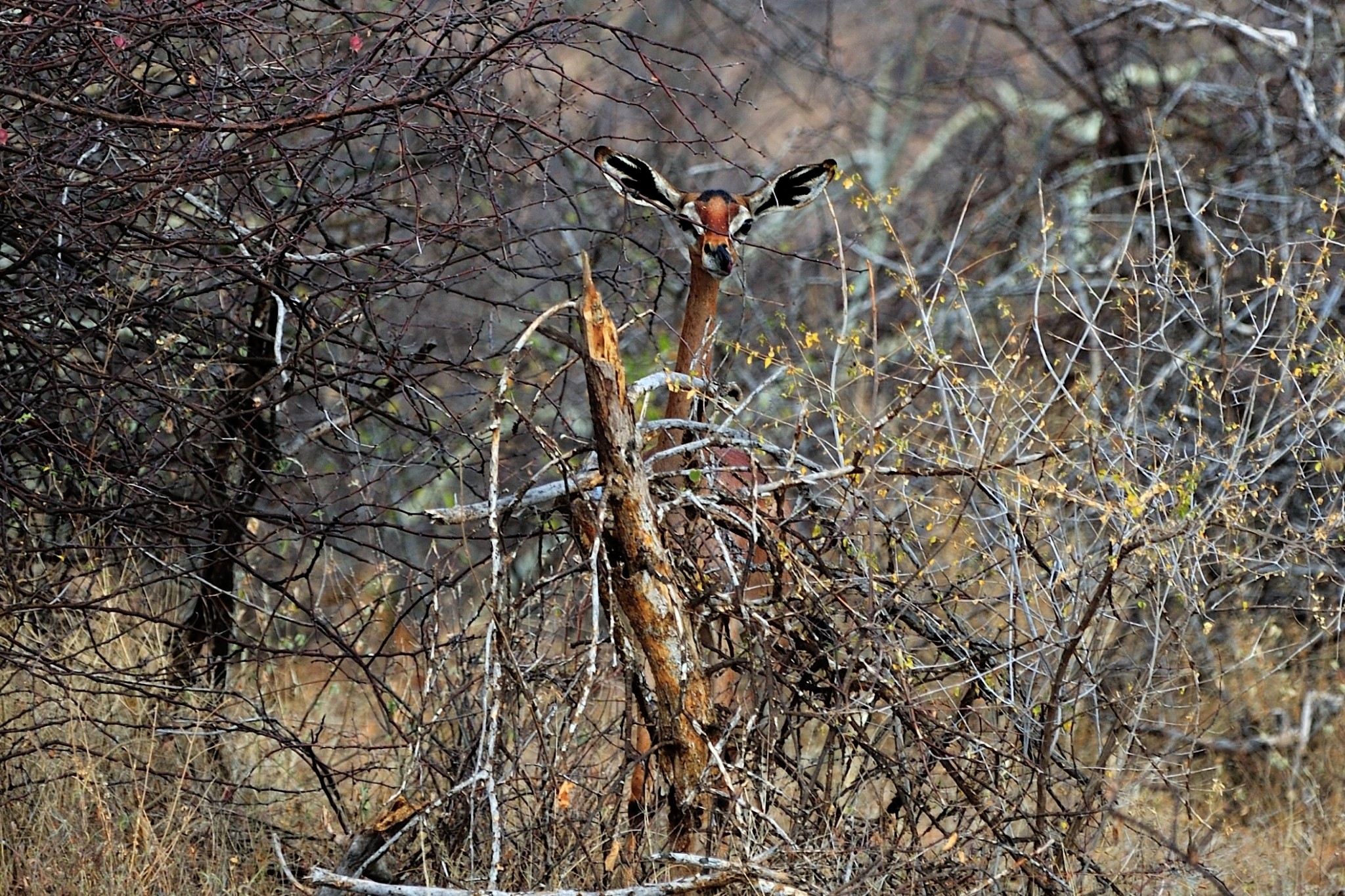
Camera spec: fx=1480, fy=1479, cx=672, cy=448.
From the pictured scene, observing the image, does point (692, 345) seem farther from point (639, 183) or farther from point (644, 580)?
point (644, 580)

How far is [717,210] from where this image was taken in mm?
5660

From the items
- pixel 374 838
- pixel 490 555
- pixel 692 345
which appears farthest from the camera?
pixel 692 345

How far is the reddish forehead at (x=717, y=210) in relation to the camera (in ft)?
18.4

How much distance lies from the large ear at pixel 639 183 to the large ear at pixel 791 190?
33 centimetres

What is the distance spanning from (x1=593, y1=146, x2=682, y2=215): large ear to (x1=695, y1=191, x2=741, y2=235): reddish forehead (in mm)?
93

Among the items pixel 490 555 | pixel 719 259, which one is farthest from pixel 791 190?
pixel 490 555

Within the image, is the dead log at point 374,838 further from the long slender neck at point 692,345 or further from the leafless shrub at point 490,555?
the long slender neck at point 692,345

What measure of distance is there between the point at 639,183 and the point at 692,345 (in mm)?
653

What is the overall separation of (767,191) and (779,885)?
2.92 metres

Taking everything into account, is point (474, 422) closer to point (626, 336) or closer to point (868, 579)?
point (626, 336)

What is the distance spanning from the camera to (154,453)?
4820mm

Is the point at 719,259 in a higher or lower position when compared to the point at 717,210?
lower

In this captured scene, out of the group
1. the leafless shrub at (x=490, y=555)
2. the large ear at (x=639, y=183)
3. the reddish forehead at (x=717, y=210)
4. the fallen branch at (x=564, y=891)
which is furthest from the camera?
the reddish forehead at (x=717, y=210)

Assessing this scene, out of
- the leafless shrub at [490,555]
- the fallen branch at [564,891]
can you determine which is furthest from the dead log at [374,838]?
the fallen branch at [564,891]
